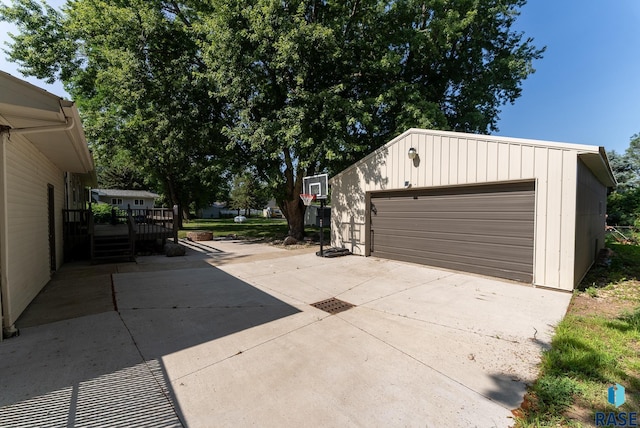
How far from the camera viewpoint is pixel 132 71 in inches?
424

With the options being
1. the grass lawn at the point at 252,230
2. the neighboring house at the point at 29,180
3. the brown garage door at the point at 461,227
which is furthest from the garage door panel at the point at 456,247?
the neighboring house at the point at 29,180

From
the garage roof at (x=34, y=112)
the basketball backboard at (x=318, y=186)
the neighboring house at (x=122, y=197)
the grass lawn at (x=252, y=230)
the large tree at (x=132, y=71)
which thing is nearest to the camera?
the garage roof at (x=34, y=112)

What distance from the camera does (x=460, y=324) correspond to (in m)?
3.71

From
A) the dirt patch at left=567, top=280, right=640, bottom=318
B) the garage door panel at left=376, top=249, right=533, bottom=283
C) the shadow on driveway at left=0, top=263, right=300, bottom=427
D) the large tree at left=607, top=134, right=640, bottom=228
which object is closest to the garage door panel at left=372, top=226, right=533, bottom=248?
the garage door panel at left=376, top=249, right=533, bottom=283

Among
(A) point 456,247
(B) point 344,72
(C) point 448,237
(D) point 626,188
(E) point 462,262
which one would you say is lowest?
(E) point 462,262

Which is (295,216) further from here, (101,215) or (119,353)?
(101,215)

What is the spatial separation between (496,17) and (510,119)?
17.8ft

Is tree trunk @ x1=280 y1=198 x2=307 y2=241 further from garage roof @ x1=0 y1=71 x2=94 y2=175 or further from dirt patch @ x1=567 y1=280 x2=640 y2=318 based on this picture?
dirt patch @ x1=567 y1=280 x2=640 y2=318

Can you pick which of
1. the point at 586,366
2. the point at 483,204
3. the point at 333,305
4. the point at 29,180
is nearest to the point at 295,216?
the point at 483,204

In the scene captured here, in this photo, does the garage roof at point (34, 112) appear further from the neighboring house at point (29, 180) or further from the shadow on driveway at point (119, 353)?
the shadow on driveway at point (119, 353)

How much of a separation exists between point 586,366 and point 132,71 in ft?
46.6

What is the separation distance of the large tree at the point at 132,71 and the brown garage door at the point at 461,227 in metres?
7.15

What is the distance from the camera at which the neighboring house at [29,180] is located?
10.1ft

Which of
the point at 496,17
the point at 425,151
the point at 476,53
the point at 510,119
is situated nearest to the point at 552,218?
the point at 425,151
